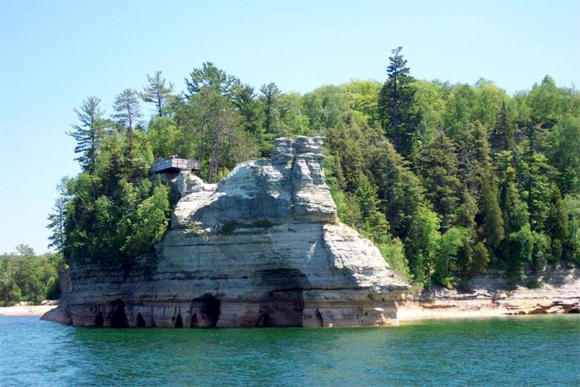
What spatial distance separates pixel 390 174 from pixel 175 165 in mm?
23372

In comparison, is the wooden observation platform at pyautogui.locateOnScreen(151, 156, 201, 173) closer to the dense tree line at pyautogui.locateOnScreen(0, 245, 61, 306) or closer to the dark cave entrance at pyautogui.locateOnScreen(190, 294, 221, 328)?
the dark cave entrance at pyautogui.locateOnScreen(190, 294, 221, 328)

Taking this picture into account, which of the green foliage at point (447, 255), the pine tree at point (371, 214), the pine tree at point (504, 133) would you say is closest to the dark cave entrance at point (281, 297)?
the pine tree at point (371, 214)

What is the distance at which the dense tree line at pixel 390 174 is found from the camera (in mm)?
67875

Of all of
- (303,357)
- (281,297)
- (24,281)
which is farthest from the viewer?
(24,281)

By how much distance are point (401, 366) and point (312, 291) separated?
17495mm

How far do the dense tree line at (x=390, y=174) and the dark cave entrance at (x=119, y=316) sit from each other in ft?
12.9

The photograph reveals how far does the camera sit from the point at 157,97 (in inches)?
3302

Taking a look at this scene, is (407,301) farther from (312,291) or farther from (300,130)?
(300,130)

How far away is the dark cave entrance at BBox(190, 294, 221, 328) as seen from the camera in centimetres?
5891

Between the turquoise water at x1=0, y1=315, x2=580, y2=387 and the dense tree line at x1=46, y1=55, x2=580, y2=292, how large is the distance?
13277 millimetres

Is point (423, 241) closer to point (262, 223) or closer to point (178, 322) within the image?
point (262, 223)

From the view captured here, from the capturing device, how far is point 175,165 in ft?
212

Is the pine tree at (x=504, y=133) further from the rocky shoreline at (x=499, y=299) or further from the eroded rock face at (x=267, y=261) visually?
the eroded rock face at (x=267, y=261)

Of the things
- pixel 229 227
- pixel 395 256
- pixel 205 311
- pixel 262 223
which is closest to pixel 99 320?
pixel 205 311
